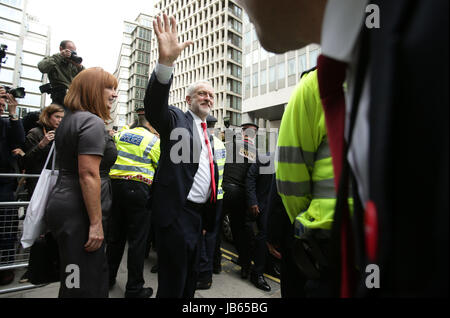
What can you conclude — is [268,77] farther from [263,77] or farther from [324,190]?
[324,190]

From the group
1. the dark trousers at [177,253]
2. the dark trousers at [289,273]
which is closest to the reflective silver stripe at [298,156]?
the dark trousers at [289,273]

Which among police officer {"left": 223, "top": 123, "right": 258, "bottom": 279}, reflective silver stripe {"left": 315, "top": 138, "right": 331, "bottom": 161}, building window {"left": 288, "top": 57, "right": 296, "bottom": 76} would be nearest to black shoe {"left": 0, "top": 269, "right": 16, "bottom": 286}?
police officer {"left": 223, "top": 123, "right": 258, "bottom": 279}

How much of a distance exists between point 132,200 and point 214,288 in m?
1.63

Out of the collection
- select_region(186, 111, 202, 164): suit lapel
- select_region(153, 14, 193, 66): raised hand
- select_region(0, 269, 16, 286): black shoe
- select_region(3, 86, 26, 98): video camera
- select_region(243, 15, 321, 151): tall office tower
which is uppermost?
select_region(243, 15, 321, 151): tall office tower

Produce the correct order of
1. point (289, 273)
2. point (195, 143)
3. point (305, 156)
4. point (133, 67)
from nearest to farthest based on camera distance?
1. point (305, 156)
2. point (289, 273)
3. point (195, 143)
4. point (133, 67)

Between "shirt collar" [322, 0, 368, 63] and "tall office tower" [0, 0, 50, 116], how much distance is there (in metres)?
32.6

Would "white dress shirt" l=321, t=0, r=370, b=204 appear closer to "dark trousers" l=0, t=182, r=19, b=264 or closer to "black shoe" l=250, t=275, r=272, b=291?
"black shoe" l=250, t=275, r=272, b=291

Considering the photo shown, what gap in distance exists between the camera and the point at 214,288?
3281 mm

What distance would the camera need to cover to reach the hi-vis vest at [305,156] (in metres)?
1.31

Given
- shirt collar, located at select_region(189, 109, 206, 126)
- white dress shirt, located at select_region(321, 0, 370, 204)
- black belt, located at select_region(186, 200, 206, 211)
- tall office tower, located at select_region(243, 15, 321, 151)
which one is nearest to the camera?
white dress shirt, located at select_region(321, 0, 370, 204)

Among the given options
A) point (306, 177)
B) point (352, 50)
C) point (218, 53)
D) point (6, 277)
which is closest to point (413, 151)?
point (352, 50)

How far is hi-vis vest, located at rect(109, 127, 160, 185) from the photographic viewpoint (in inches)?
126
